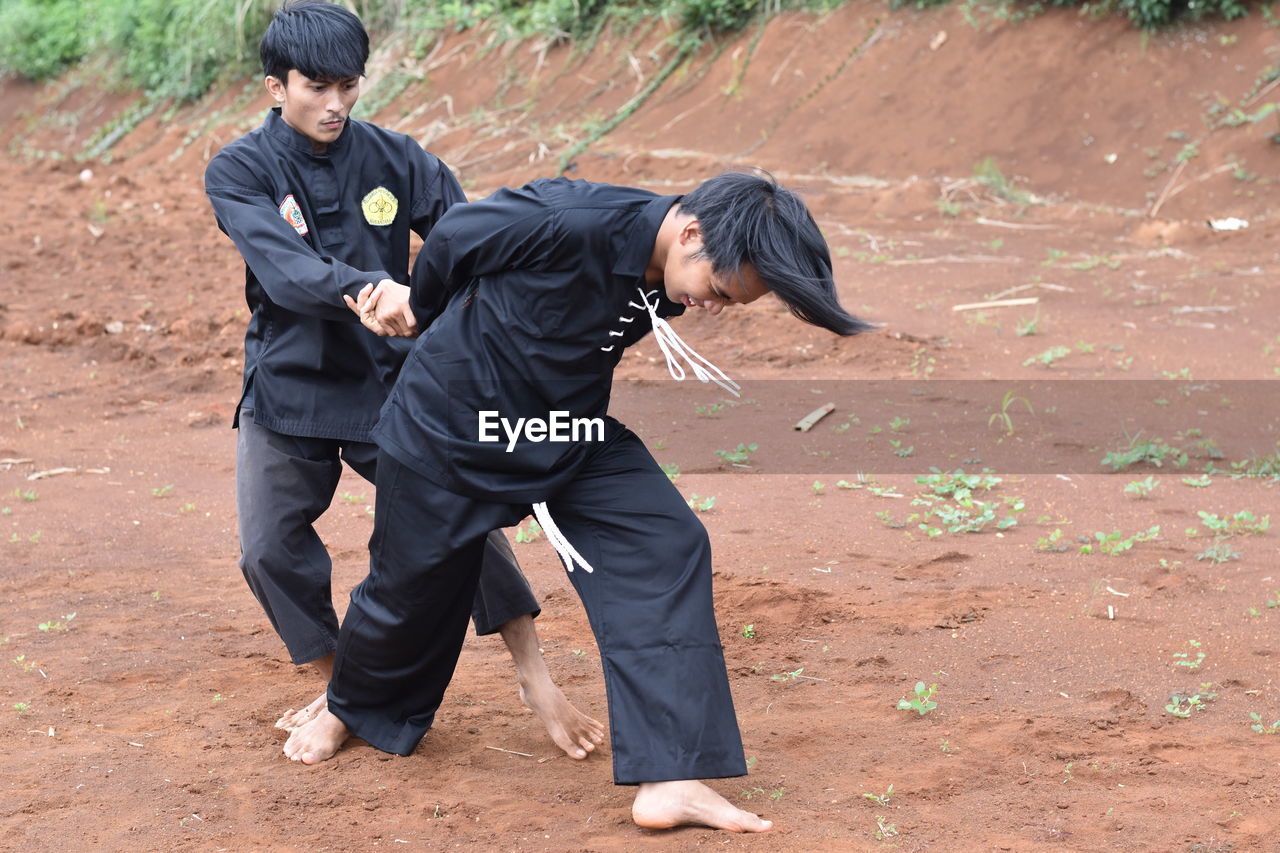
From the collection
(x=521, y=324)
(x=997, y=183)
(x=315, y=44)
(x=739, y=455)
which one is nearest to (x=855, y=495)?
(x=739, y=455)

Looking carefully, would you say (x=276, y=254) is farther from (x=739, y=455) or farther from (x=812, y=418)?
(x=812, y=418)

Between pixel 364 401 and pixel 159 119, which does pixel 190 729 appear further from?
pixel 159 119

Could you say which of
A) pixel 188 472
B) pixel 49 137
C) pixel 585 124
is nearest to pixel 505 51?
pixel 585 124

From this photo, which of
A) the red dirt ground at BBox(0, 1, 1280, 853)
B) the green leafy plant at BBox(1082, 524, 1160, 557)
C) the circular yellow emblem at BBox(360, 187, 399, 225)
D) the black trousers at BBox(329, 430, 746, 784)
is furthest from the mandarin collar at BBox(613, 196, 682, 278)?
the green leafy plant at BBox(1082, 524, 1160, 557)

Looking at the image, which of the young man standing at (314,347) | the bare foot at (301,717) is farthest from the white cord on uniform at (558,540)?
the bare foot at (301,717)

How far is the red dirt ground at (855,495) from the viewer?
9.79 feet

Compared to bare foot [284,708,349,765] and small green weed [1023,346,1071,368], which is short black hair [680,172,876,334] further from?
small green weed [1023,346,1071,368]

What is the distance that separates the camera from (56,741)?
330 cm

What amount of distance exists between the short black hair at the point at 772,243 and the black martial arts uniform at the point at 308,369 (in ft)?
3.26

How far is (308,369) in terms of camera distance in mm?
3205

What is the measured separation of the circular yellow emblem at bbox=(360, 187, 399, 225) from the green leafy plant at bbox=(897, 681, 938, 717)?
1.77m

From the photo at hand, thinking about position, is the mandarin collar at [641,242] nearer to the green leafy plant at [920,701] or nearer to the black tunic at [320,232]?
the black tunic at [320,232]

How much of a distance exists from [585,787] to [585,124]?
35.4ft

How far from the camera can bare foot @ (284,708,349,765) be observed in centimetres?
317
